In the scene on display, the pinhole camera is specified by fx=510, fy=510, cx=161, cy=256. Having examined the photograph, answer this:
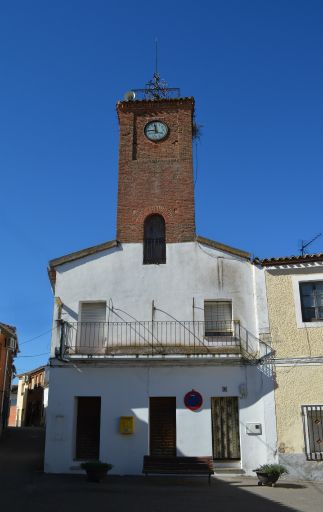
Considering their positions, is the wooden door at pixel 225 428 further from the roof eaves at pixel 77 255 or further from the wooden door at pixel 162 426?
the roof eaves at pixel 77 255

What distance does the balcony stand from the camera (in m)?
15.1

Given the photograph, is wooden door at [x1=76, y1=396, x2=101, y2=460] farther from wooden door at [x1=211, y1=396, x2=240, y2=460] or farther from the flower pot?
the flower pot

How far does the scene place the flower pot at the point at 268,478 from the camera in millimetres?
12469

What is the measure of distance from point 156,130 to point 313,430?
11.1 metres

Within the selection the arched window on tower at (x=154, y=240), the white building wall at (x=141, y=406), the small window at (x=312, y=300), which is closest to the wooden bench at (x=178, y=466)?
the white building wall at (x=141, y=406)

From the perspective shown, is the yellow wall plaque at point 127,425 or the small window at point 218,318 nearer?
the yellow wall plaque at point 127,425

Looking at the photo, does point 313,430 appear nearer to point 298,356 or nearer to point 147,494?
point 298,356

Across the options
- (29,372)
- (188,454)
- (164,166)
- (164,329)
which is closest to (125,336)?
(164,329)

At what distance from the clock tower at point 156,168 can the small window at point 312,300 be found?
3.88m

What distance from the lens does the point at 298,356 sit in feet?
46.9

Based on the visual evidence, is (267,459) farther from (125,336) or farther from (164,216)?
(164,216)

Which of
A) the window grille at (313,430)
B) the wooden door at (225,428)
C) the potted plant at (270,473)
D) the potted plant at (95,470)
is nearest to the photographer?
the potted plant at (270,473)

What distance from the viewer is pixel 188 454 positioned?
46.9ft

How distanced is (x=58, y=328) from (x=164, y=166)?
6.49 metres
